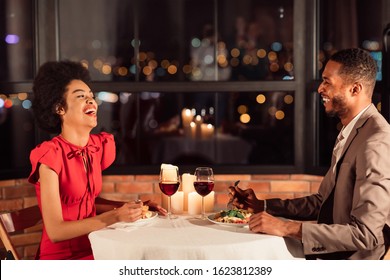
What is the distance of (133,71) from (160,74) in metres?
0.17

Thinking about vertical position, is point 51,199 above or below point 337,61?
below

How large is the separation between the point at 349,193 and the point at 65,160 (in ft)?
3.70

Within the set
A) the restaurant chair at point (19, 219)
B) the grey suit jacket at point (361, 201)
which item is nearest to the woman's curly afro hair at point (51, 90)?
the restaurant chair at point (19, 219)

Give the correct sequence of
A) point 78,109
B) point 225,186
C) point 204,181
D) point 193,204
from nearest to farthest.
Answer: point 204,181 < point 193,204 < point 78,109 < point 225,186

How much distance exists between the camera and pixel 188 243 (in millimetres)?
1895

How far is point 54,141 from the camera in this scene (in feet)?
7.89

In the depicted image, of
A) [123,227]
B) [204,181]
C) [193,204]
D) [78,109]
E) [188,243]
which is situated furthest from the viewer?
[78,109]

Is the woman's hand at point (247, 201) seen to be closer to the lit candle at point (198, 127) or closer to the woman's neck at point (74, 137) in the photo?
the woman's neck at point (74, 137)

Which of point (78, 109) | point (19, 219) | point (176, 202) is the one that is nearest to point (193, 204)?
point (176, 202)

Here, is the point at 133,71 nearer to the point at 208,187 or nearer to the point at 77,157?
the point at 77,157

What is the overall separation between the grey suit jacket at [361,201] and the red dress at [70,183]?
945 millimetres

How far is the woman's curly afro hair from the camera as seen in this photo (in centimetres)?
247

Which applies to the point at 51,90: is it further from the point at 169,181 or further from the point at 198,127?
the point at 198,127
